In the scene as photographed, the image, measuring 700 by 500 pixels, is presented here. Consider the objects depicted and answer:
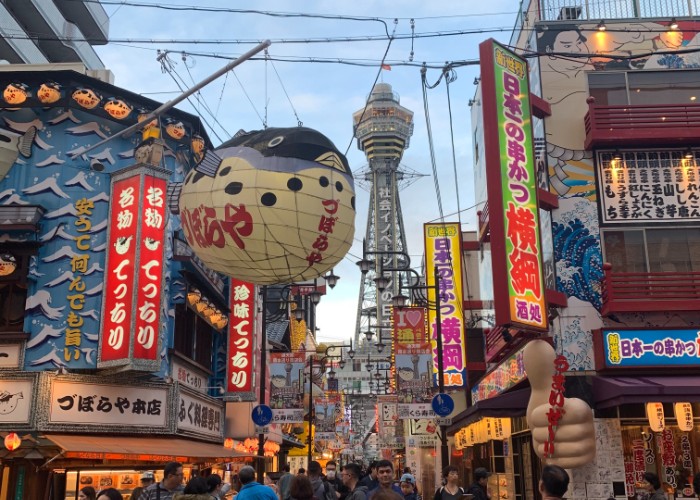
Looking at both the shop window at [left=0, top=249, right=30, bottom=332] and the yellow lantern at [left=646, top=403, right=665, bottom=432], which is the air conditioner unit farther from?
the shop window at [left=0, top=249, right=30, bottom=332]

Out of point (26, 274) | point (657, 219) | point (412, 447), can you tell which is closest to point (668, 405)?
point (657, 219)

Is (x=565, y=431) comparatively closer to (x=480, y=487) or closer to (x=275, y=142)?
(x=480, y=487)

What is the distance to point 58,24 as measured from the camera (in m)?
41.9

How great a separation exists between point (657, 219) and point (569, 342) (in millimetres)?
3778

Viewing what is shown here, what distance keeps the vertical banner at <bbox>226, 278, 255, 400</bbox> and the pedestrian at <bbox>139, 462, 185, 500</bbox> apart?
14.4 metres

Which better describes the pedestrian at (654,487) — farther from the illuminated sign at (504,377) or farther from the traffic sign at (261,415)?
the traffic sign at (261,415)

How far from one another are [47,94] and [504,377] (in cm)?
1390

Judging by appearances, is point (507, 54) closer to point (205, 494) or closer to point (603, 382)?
point (603, 382)

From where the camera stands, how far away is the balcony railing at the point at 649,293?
17125mm

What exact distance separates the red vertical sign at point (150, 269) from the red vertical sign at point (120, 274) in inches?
7.2

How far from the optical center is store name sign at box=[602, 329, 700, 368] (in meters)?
16.8

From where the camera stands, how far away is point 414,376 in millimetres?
23250

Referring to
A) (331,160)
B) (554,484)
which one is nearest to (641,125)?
(331,160)

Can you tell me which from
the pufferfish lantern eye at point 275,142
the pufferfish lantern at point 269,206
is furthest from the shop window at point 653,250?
the pufferfish lantern eye at point 275,142
